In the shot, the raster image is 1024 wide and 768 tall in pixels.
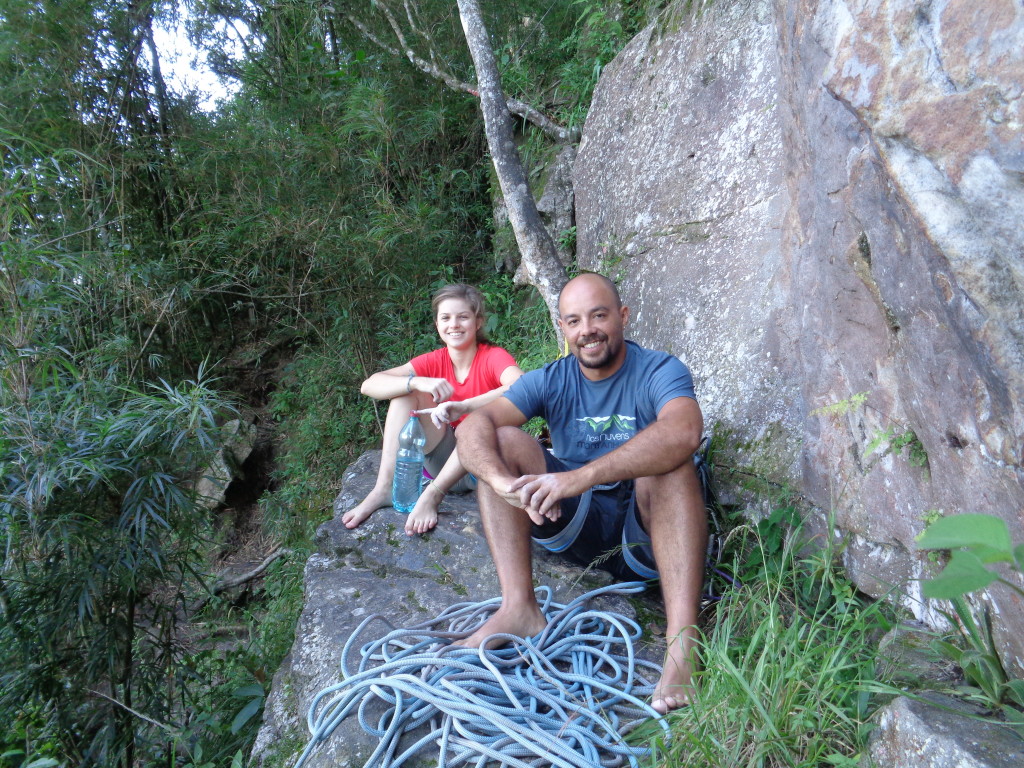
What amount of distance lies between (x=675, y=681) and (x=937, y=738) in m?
0.67

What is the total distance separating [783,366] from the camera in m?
2.62

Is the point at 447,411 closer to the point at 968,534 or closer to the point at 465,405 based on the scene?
the point at 465,405

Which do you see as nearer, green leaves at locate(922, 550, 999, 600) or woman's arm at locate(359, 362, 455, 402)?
green leaves at locate(922, 550, 999, 600)

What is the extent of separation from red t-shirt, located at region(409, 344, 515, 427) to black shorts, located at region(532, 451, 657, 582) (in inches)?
32.3

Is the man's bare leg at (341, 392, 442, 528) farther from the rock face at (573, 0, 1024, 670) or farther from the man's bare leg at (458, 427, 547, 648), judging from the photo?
the rock face at (573, 0, 1024, 670)

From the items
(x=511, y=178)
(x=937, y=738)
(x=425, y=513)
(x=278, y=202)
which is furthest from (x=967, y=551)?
(x=278, y=202)

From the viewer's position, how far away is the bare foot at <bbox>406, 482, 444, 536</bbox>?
2.96m

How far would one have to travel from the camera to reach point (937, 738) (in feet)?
4.10

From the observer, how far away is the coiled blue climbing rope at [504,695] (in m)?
1.68

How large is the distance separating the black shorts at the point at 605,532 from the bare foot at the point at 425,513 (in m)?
0.61

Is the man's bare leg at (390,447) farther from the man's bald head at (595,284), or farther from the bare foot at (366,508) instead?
the man's bald head at (595,284)

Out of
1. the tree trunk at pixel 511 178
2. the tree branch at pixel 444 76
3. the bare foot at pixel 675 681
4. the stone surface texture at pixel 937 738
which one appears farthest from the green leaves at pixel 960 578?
the tree branch at pixel 444 76

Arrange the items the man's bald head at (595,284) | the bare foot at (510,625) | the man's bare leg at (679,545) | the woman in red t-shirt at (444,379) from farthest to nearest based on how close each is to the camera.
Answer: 1. the woman in red t-shirt at (444,379)
2. the man's bald head at (595,284)
3. the bare foot at (510,625)
4. the man's bare leg at (679,545)

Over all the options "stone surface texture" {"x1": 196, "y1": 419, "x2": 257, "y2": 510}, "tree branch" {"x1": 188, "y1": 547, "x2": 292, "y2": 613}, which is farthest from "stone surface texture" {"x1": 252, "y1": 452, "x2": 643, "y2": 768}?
"stone surface texture" {"x1": 196, "y1": 419, "x2": 257, "y2": 510}
